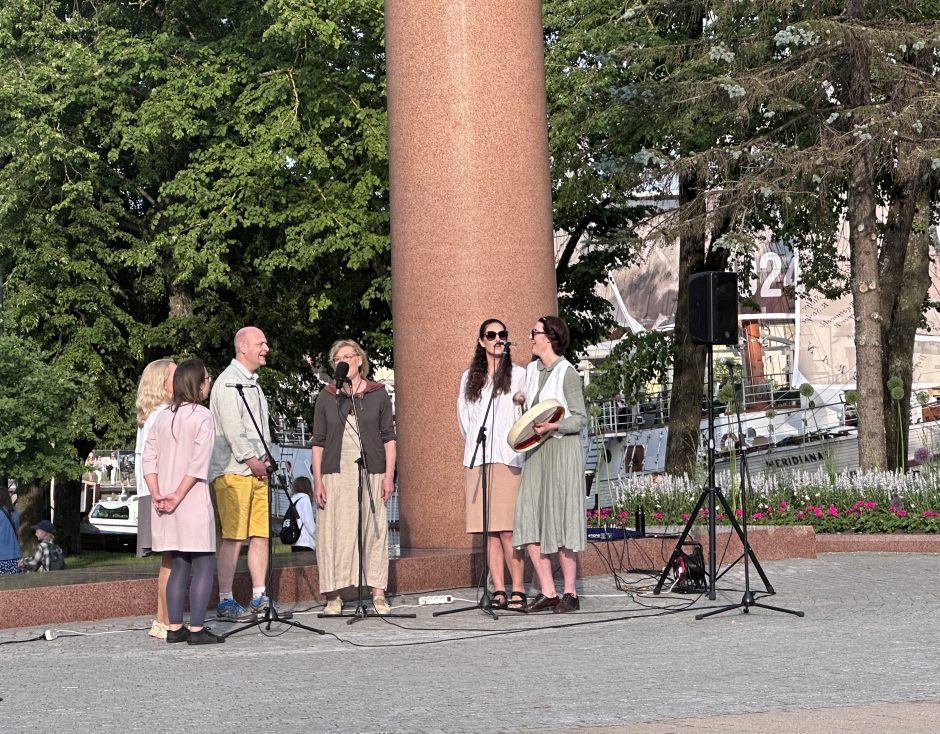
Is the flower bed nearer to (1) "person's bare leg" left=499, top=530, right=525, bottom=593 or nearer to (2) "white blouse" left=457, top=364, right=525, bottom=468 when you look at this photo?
(1) "person's bare leg" left=499, top=530, right=525, bottom=593

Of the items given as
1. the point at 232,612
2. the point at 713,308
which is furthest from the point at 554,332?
the point at 232,612

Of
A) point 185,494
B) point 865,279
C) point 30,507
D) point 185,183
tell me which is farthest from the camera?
point 30,507

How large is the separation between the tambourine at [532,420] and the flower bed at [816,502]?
6.07 m

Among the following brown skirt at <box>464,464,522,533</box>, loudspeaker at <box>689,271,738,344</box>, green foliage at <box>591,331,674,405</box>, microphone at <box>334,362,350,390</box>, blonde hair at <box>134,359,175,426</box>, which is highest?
green foliage at <box>591,331,674,405</box>

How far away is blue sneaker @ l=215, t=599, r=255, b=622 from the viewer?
36.1ft

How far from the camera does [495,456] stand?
1123 centimetres

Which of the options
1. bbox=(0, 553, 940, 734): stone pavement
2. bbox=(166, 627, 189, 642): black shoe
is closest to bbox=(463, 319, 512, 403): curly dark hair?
bbox=(0, 553, 940, 734): stone pavement

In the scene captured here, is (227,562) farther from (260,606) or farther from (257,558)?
(260,606)

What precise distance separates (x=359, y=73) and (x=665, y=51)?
6148 millimetres

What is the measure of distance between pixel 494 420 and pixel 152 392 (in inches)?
92.4

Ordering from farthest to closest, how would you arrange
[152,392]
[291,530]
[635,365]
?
[635,365] < [291,530] < [152,392]

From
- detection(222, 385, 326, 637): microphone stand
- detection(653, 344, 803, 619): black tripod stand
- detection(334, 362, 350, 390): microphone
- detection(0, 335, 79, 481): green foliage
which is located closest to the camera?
detection(222, 385, 326, 637): microphone stand

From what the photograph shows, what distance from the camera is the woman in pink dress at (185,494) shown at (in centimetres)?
989

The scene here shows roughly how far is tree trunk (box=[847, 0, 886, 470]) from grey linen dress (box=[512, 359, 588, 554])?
30.4 ft
